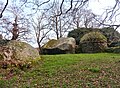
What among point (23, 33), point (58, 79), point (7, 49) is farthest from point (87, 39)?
point (58, 79)

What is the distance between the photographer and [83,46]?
22.0 metres

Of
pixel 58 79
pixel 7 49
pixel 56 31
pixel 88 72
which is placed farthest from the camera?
pixel 56 31

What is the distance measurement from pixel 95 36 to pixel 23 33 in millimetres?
9494

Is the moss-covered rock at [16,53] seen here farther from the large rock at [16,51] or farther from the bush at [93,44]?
the bush at [93,44]

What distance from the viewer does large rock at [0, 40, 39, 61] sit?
11.7 meters

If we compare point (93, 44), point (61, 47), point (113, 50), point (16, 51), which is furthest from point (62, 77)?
point (113, 50)

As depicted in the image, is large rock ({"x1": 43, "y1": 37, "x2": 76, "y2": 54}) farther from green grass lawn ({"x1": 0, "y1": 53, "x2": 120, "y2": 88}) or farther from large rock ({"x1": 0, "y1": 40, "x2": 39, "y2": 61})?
green grass lawn ({"x1": 0, "y1": 53, "x2": 120, "y2": 88})

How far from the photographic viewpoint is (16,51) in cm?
1227

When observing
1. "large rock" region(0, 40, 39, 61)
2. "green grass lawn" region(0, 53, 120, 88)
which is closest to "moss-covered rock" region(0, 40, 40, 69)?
"large rock" region(0, 40, 39, 61)

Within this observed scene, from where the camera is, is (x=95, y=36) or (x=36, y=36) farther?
(x=36, y=36)

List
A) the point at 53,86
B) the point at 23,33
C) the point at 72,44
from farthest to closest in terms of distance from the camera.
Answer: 1. the point at 23,33
2. the point at 72,44
3. the point at 53,86

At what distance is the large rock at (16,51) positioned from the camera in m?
11.7

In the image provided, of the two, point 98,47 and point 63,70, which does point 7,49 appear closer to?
point 63,70

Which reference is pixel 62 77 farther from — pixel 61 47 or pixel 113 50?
pixel 113 50
